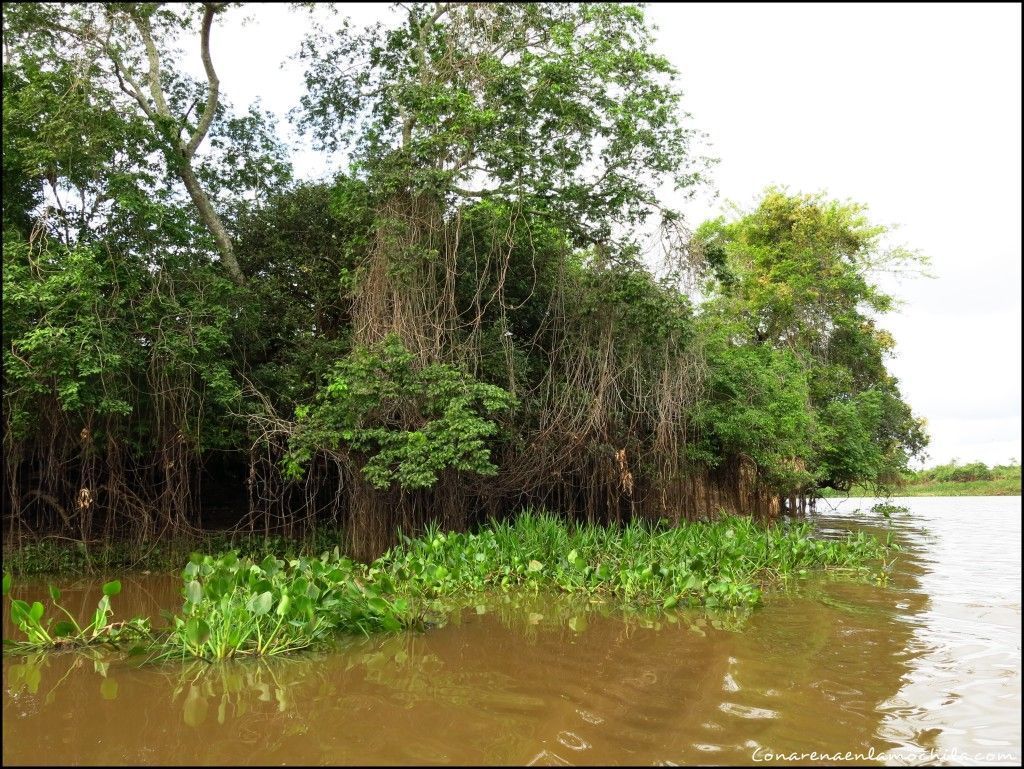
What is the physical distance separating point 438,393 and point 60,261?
159 inches

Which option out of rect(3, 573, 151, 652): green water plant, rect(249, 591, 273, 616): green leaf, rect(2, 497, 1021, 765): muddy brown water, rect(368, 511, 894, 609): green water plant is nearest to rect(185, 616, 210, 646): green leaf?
rect(2, 497, 1021, 765): muddy brown water

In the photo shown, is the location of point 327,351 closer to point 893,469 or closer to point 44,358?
point 44,358

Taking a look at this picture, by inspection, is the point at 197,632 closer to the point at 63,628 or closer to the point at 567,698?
the point at 63,628

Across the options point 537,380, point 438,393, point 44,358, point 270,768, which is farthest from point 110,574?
point 270,768

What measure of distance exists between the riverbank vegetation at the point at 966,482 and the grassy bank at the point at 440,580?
951 inches

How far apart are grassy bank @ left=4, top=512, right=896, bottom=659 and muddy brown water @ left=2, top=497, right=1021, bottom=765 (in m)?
0.21

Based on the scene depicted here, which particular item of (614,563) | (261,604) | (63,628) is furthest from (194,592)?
(614,563)

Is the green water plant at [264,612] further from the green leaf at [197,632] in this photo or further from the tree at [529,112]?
the tree at [529,112]

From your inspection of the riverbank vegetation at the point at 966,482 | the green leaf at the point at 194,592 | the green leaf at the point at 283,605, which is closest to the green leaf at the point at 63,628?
the green leaf at the point at 194,592

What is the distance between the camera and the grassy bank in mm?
4238

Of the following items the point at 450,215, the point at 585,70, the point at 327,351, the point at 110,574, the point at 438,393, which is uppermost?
the point at 585,70

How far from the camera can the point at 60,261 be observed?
7156 mm

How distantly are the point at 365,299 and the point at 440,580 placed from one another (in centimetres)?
388

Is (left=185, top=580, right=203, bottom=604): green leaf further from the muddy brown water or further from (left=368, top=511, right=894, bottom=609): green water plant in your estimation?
(left=368, top=511, right=894, bottom=609): green water plant
